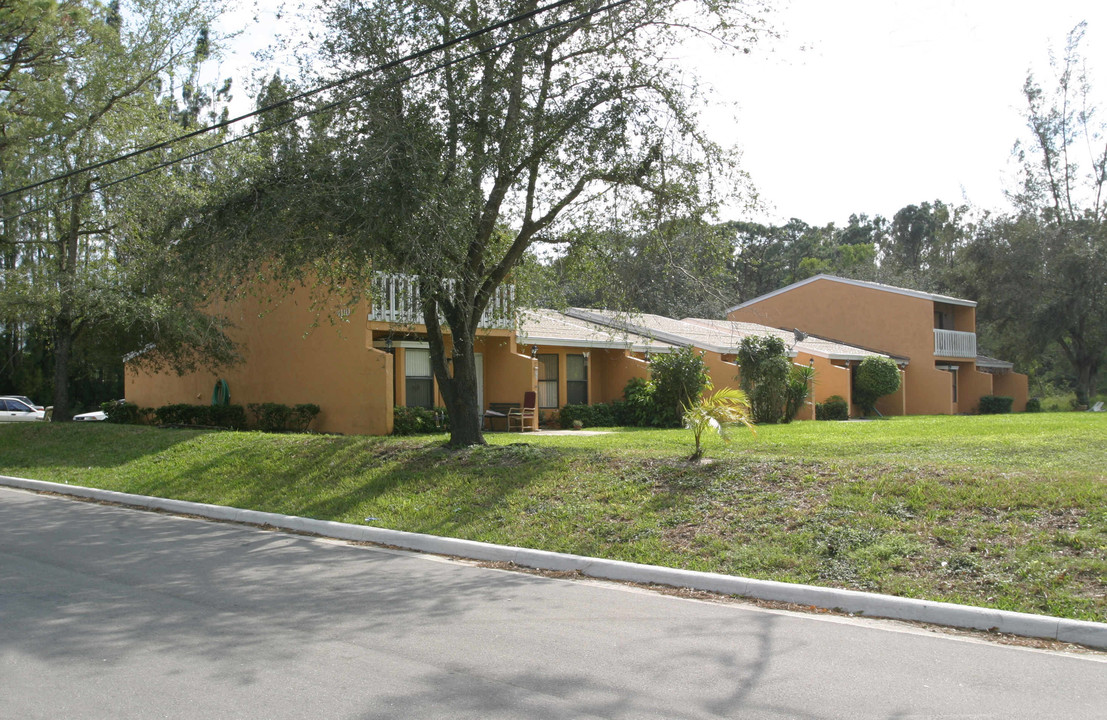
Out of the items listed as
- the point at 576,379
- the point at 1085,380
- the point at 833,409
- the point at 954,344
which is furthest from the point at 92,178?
the point at 1085,380

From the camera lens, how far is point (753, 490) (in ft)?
34.1

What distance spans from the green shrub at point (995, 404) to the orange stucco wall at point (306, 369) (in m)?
26.8

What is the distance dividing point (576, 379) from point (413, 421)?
7271 mm

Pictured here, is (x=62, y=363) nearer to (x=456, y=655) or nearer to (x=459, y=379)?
(x=459, y=379)

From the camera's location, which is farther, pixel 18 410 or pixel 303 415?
pixel 18 410

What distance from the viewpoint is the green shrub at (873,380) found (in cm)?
3117

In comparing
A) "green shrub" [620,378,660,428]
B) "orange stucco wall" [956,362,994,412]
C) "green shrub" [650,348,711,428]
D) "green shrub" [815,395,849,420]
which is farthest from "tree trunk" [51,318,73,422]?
"orange stucco wall" [956,362,994,412]

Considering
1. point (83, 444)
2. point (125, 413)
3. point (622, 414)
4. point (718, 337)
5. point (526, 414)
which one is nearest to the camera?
point (83, 444)

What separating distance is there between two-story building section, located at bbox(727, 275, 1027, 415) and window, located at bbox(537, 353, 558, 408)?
11089 mm

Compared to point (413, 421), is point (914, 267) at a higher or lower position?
higher

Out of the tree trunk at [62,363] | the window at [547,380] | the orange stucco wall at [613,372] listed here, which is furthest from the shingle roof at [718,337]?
the tree trunk at [62,363]

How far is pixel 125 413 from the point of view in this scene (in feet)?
84.8

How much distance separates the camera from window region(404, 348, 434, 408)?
2228 cm

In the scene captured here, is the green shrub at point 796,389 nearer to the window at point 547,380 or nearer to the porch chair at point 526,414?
the window at point 547,380
